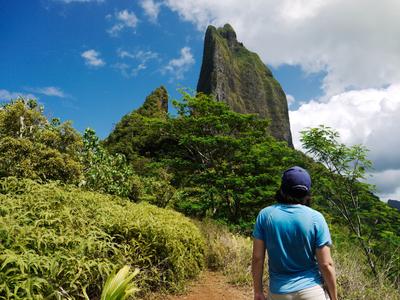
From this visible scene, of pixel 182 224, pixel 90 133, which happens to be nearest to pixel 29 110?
pixel 90 133

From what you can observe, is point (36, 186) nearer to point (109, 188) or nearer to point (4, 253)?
point (4, 253)

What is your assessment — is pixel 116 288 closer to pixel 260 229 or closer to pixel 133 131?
pixel 260 229

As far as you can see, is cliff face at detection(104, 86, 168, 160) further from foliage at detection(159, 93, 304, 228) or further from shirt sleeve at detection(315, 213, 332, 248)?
shirt sleeve at detection(315, 213, 332, 248)

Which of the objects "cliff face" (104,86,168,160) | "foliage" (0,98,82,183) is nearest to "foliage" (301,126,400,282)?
"foliage" (0,98,82,183)

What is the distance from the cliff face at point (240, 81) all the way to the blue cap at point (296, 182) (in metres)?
75.4

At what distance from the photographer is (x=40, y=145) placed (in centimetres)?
1036

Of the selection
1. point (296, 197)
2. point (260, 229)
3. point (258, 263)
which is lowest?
point (258, 263)

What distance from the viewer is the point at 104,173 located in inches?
519

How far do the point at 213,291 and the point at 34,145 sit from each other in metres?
6.34

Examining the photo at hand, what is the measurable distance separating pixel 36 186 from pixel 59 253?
10.7 feet

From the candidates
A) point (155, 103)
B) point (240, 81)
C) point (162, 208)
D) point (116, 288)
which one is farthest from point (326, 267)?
point (240, 81)

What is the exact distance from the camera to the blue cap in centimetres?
293

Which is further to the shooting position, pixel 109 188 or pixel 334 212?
pixel 109 188

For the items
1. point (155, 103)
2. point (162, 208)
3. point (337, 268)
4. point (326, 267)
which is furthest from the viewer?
point (155, 103)
